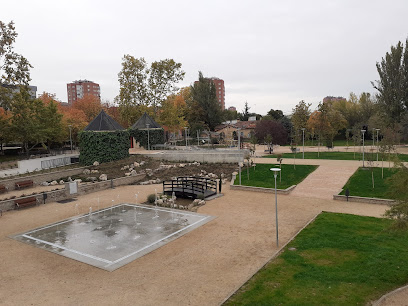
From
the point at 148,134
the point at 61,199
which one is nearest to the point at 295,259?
the point at 61,199

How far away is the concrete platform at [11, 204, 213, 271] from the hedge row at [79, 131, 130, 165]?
19044mm

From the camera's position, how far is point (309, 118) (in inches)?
2507

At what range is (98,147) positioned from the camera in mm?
36531

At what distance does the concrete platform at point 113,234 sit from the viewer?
12281 mm

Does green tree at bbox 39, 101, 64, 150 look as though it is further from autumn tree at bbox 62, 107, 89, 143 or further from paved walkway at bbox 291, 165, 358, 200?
paved walkway at bbox 291, 165, 358, 200

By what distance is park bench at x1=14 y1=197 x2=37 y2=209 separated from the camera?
1988 cm

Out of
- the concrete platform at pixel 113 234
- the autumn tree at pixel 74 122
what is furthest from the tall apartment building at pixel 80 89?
the concrete platform at pixel 113 234

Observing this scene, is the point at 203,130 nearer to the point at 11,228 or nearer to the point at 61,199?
the point at 61,199

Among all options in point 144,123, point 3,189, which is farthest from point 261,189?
point 144,123

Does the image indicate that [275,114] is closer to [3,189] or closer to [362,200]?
[362,200]

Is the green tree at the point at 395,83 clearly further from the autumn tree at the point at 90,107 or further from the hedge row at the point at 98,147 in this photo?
the autumn tree at the point at 90,107

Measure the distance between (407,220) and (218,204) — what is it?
12.3 m

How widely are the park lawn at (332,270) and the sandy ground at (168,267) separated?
67 cm

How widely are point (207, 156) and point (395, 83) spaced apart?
35953mm
